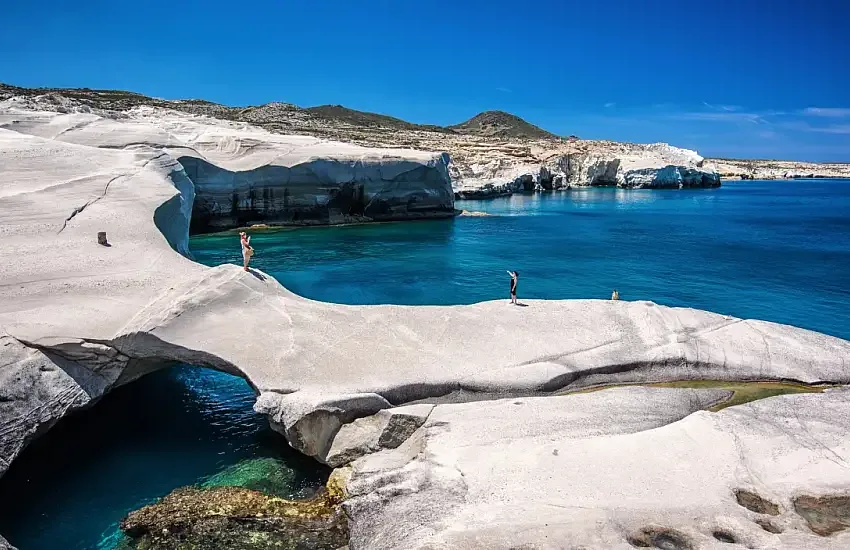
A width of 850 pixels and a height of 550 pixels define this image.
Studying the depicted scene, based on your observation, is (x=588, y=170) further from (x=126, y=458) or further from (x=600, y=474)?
(x=600, y=474)

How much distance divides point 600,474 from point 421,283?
18.8m

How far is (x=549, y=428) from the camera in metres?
10.1

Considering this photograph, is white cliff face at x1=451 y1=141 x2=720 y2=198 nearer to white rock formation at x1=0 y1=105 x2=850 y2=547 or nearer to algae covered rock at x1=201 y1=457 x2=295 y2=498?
white rock formation at x1=0 y1=105 x2=850 y2=547

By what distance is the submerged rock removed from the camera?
29.0 feet

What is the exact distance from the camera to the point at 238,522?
364 inches

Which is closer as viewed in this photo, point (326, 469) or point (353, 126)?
point (326, 469)

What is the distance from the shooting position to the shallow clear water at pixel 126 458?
32.1 feet

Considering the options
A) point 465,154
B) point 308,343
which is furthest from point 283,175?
point 465,154

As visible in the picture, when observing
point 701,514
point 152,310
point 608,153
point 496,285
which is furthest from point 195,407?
point 608,153

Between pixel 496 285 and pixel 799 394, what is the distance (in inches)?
611

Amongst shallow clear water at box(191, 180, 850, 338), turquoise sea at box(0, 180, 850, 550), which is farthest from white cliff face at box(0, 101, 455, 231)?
turquoise sea at box(0, 180, 850, 550)

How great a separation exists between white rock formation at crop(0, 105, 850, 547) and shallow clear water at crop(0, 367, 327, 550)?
47.6 inches

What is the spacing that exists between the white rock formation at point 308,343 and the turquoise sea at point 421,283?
1.36 m

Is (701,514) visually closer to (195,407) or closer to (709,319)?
(709,319)
